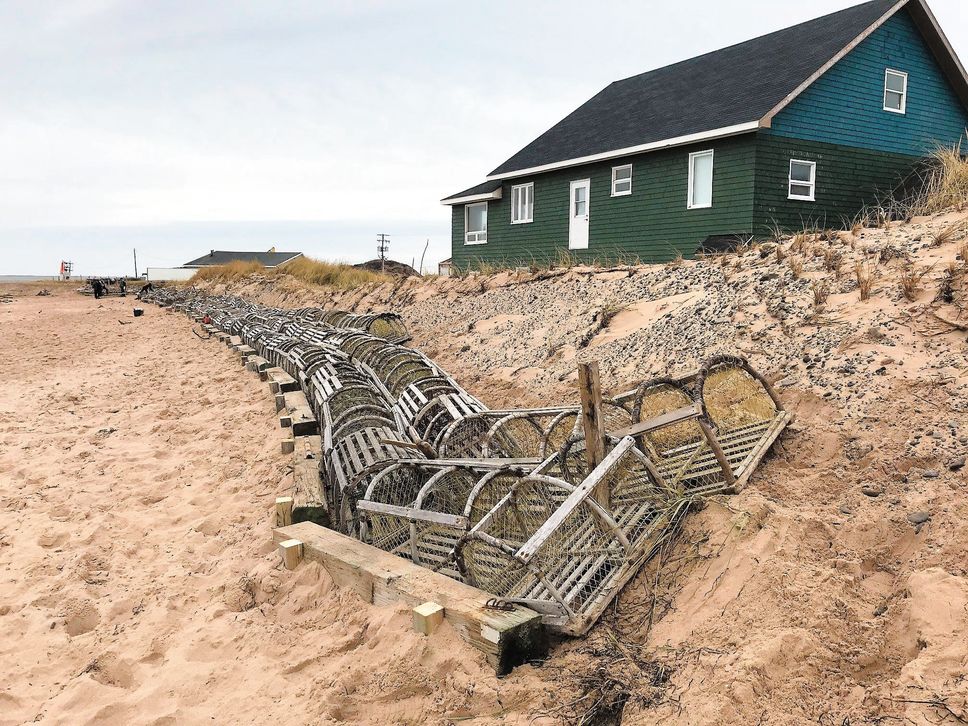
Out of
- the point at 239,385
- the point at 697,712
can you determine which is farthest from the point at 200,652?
the point at 239,385

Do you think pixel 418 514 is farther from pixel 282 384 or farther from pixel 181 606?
pixel 282 384

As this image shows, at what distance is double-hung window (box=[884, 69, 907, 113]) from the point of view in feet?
53.5

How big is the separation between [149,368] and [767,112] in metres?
12.2

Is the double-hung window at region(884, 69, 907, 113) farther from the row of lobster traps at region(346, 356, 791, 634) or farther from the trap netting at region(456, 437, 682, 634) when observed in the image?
the trap netting at region(456, 437, 682, 634)

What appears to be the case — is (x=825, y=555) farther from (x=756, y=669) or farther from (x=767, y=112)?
(x=767, y=112)

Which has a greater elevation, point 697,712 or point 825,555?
point 825,555

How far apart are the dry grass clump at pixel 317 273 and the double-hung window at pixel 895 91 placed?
42.4 ft

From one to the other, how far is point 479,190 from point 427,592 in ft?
63.7

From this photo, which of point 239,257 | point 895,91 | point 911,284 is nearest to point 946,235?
point 911,284

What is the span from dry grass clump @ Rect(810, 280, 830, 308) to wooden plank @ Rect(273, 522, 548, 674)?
14.0 ft

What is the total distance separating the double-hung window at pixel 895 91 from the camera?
16.3m

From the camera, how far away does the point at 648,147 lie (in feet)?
50.8

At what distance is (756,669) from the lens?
2.83m

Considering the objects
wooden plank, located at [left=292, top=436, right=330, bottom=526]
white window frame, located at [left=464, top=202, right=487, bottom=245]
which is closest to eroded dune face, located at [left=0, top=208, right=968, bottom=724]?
wooden plank, located at [left=292, top=436, right=330, bottom=526]
